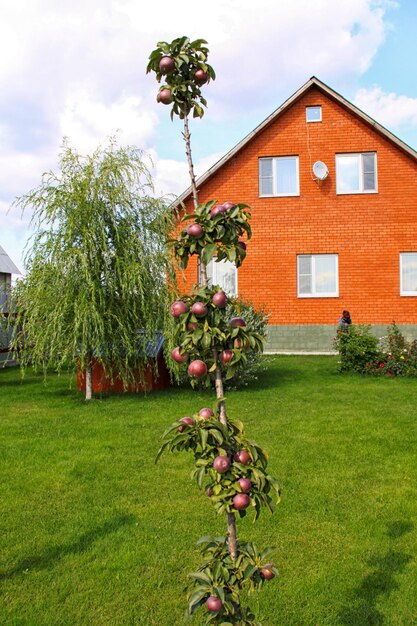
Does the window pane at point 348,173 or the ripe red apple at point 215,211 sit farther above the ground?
the window pane at point 348,173

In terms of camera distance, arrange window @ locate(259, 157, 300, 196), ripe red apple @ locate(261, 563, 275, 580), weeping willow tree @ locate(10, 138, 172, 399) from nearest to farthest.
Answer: ripe red apple @ locate(261, 563, 275, 580) → weeping willow tree @ locate(10, 138, 172, 399) → window @ locate(259, 157, 300, 196)

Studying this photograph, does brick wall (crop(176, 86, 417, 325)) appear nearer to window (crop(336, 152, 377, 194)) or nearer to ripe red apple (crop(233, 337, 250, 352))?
window (crop(336, 152, 377, 194))

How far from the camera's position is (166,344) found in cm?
1093

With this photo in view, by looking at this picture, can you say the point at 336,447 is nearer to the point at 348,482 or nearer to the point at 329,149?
the point at 348,482

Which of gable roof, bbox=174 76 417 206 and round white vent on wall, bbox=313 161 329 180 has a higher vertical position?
gable roof, bbox=174 76 417 206

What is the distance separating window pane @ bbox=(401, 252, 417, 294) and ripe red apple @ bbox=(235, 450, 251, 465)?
1812 centimetres

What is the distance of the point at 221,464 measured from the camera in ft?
7.85

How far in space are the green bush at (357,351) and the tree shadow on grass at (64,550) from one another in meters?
10.2

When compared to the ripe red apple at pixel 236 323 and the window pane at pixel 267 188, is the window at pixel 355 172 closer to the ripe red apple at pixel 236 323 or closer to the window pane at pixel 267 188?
the window pane at pixel 267 188

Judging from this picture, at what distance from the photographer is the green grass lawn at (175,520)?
12.0ft

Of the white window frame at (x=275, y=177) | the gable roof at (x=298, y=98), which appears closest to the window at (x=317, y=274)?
the white window frame at (x=275, y=177)

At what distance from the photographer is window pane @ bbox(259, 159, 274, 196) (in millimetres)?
20031

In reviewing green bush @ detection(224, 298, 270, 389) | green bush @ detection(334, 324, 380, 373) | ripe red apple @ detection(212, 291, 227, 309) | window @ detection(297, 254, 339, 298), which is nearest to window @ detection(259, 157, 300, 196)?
window @ detection(297, 254, 339, 298)

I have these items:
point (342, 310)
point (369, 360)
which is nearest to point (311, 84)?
point (342, 310)
